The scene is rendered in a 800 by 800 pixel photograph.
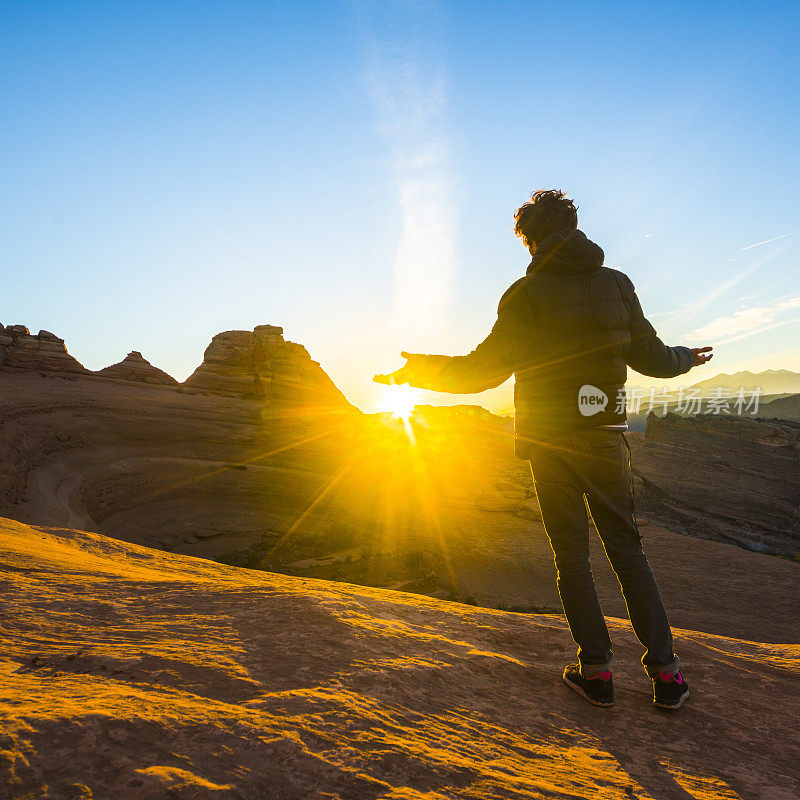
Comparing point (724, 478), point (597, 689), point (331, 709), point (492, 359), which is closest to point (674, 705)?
point (597, 689)

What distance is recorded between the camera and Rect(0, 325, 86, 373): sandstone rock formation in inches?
1073

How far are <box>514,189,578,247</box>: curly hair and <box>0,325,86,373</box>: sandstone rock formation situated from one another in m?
33.2

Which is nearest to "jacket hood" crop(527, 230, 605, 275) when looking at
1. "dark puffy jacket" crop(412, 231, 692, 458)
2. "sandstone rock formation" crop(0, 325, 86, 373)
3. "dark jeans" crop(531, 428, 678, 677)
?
"dark puffy jacket" crop(412, 231, 692, 458)

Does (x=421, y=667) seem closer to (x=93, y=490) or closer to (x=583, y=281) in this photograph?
(x=583, y=281)

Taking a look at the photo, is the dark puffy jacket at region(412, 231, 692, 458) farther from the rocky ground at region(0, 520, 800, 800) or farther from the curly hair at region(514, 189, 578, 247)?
the rocky ground at region(0, 520, 800, 800)

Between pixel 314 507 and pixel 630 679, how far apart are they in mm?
16780

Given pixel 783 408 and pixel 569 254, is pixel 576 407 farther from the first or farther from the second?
pixel 783 408

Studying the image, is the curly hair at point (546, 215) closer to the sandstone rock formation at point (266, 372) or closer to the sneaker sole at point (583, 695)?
the sneaker sole at point (583, 695)

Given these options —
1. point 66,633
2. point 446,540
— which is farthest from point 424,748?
point 446,540

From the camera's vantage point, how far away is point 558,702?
6.51 ft

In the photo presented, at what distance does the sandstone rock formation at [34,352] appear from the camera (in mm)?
27266

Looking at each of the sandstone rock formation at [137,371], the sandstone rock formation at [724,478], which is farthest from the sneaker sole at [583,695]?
the sandstone rock formation at [137,371]

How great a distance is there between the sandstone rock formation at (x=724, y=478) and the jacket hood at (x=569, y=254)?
69.3 ft

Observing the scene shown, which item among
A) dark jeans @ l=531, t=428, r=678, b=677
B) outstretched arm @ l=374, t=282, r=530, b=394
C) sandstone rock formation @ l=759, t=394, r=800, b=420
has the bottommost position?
dark jeans @ l=531, t=428, r=678, b=677
